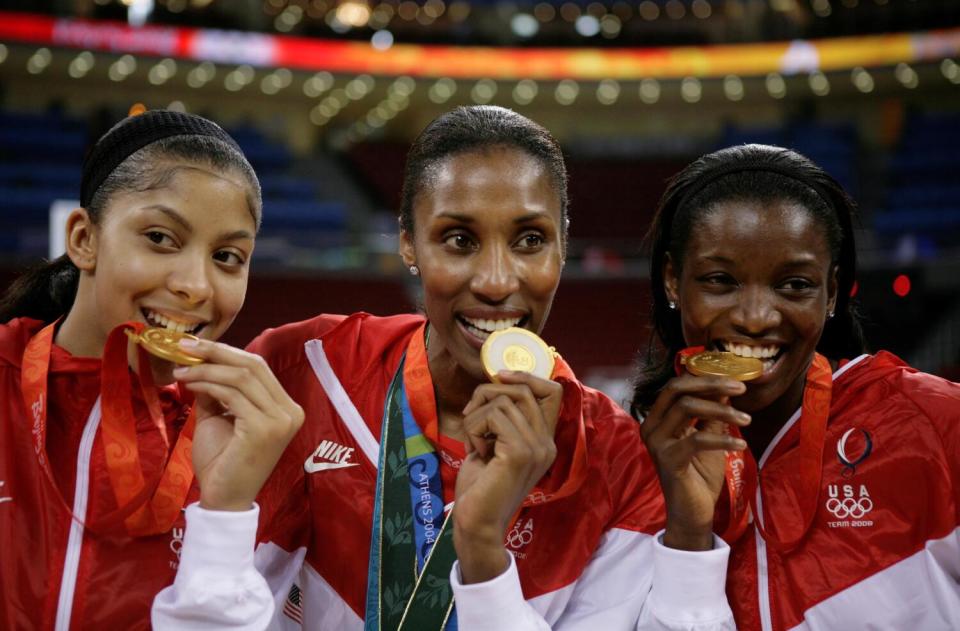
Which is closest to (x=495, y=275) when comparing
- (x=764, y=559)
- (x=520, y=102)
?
(x=764, y=559)

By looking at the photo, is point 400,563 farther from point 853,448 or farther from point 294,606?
point 853,448

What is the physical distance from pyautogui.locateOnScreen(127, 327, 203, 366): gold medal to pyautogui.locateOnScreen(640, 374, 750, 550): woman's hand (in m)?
0.96

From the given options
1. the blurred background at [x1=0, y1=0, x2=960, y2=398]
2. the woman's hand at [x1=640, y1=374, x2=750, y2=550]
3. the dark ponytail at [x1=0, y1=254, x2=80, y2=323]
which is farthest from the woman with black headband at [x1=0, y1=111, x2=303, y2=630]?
the blurred background at [x1=0, y1=0, x2=960, y2=398]

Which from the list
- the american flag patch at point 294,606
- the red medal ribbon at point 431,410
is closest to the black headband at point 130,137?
the red medal ribbon at point 431,410

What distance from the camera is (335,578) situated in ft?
7.11

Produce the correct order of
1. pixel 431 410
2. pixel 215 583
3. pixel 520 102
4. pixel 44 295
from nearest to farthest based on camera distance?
pixel 215 583, pixel 431 410, pixel 44 295, pixel 520 102

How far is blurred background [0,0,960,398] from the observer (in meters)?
14.4

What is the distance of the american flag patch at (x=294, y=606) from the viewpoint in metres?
2.24

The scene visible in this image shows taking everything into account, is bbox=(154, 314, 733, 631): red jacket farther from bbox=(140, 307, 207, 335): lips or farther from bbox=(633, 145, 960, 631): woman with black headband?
bbox=(140, 307, 207, 335): lips

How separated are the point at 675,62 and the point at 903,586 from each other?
1806 cm

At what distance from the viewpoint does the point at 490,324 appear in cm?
205

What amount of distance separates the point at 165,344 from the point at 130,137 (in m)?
0.54

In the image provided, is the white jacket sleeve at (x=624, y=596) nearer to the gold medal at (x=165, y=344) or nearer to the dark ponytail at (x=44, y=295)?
the gold medal at (x=165, y=344)

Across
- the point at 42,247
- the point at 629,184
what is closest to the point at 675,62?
the point at 629,184
